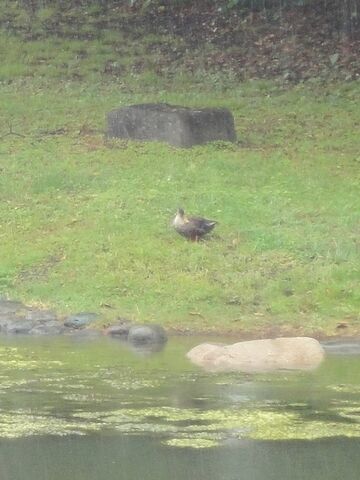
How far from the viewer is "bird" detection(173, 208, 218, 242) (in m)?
14.0

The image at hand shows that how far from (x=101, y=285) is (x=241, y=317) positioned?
1628mm

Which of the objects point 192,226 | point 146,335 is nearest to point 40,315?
point 146,335

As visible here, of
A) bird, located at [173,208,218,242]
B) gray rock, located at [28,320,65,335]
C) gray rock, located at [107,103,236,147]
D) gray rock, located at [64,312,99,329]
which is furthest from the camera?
gray rock, located at [107,103,236,147]

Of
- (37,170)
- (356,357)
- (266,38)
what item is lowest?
(356,357)

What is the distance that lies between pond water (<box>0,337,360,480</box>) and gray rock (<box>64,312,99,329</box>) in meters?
0.60

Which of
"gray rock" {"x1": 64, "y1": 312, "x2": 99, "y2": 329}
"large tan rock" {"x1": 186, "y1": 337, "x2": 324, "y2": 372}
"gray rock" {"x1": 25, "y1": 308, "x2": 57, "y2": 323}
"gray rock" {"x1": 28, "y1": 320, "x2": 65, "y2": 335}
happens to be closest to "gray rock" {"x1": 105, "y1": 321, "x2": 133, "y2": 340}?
"gray rock" {"x1": 64, "y1": 312, "x2": 99, "y2": 329}

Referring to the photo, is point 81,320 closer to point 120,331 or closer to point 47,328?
point 47,328

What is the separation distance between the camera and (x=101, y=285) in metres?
13.3

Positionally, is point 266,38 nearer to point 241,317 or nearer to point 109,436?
point 241,317

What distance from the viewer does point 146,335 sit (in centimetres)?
1202

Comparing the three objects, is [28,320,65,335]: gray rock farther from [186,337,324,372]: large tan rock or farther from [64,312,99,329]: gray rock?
[186,337,324,372]: large tan rock

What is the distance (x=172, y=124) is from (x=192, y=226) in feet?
16.0

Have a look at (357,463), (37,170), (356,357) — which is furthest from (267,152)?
(357,463)

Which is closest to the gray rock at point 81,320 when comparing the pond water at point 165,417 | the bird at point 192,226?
the pond water at point 165,417
